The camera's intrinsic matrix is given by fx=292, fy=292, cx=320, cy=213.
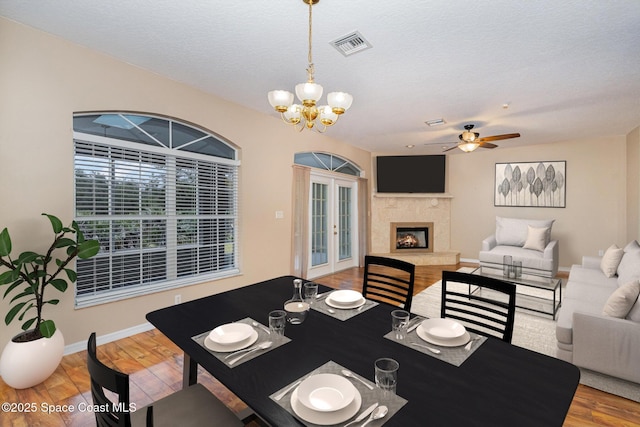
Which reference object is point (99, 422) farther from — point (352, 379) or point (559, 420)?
point (559, 420)

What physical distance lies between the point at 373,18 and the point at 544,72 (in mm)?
1991

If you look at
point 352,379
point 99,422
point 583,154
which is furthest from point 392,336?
point 583,154

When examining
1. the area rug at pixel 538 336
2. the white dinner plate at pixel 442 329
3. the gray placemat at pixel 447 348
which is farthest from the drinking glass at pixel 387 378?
the area rug at pixel 538 336

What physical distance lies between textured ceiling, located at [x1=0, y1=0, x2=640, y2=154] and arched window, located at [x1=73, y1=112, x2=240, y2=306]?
702mm

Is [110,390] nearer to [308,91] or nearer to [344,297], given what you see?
[344,297]

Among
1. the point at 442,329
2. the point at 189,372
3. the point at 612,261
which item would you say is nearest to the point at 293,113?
the point at 442,329

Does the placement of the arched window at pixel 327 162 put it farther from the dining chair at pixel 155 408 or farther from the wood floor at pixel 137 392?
the dining chair at pixel 155 408

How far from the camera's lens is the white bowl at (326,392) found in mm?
956

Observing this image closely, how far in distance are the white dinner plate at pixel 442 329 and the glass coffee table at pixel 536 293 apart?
2.79m

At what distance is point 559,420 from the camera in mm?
889

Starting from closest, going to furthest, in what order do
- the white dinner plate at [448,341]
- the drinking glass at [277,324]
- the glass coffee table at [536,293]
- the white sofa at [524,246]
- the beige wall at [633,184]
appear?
the white dinner plate at [448,341], the drinking glass at [277,324], the glass coffee table at [536,293], the beige wall at [633,184], the white sofa at [524,246]

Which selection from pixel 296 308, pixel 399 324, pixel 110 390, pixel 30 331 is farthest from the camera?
pixel 30 331

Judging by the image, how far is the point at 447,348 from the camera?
4.37 ft

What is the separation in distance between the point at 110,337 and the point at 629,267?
5508mm
